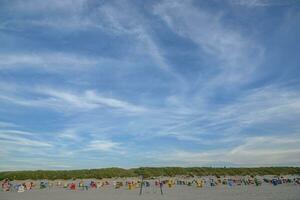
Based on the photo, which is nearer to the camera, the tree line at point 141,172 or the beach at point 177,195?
the beach at point 177,195

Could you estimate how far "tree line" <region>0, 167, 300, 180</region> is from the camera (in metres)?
81.9

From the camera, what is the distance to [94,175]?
280 ft

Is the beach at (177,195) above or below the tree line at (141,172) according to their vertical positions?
below

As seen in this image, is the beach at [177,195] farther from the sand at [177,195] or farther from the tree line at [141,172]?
the tree line at [141,172]

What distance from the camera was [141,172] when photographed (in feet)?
302

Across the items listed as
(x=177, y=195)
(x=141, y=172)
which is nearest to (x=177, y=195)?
(x=177, y=195)

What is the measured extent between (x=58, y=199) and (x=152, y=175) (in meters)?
58.4

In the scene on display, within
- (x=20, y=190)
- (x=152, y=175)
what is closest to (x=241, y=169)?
(x=152, y=175)

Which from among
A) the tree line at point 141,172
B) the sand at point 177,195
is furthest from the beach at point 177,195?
the tree line at point 141,172

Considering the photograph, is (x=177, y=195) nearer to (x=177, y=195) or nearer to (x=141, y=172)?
(x=177, y=195)

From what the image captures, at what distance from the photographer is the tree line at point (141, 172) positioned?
81.9 meters

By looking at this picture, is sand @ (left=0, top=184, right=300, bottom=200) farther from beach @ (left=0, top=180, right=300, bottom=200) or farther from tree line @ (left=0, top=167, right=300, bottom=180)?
tree line @ (left=0, top=167, right=300, bottom=180)

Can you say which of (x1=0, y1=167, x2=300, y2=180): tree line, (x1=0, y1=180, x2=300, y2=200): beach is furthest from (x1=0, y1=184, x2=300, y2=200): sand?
(x1=0, y1=167, x2=300, y2=180): tree line

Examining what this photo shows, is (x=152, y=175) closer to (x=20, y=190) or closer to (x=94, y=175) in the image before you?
(x=94, y=175)
